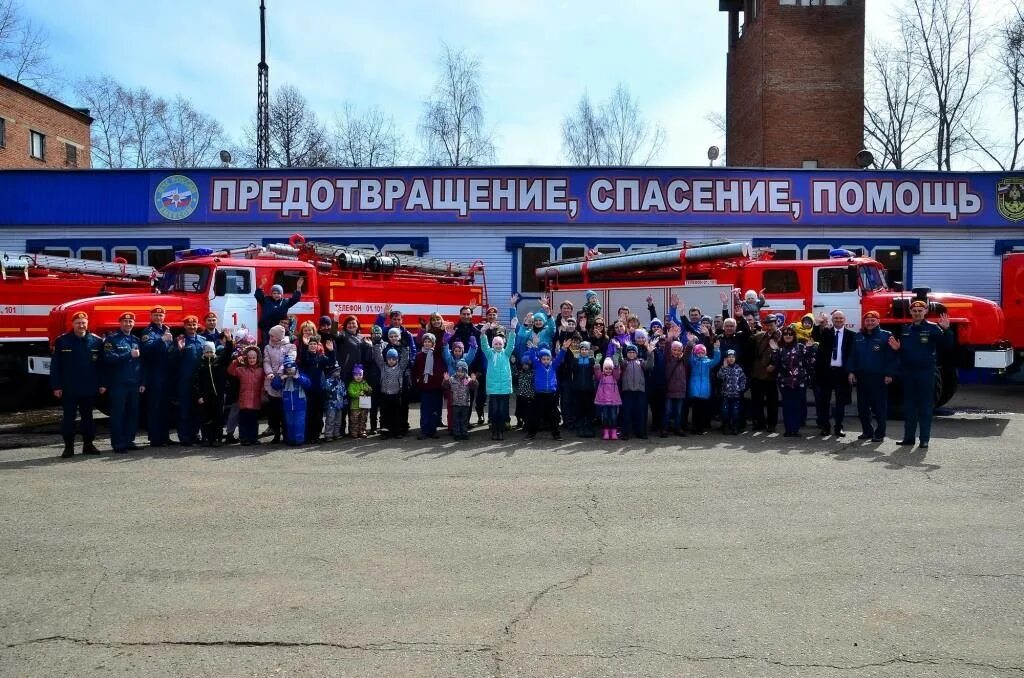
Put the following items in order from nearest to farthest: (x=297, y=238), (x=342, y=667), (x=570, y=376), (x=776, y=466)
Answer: (x=342, y=667)
(x=776, y=466)
(x=570, y=376)
(x=297, y=238)

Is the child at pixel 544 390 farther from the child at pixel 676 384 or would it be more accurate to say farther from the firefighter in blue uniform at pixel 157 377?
the firefighter in blue uniform at pixel 157 377

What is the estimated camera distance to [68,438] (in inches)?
375

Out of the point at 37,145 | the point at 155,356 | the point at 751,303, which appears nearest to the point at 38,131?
the point at 37,145

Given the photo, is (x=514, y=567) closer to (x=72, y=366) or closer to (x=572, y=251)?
(x=72, y=366)

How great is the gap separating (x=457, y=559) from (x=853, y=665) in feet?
8.65

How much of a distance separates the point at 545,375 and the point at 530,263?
1128 centimetres

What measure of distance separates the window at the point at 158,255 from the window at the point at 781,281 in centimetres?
1601

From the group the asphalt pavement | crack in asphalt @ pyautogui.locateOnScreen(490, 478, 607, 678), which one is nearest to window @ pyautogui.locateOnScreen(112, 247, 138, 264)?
the asphalt pavement

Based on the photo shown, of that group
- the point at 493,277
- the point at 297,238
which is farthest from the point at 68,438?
the point at 493,277

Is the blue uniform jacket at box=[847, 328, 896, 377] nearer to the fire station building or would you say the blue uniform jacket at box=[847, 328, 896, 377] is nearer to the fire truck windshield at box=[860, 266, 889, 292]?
the fire truck windshield at box=[860, 266, 889, 292]

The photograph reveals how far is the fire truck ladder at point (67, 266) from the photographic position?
48.6ft

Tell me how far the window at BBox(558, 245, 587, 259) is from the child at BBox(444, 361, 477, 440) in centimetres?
1144

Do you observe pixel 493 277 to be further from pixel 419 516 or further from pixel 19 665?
pixel 19 665

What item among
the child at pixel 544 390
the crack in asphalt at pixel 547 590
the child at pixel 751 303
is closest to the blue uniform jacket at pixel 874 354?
the child at pixel 751 303
